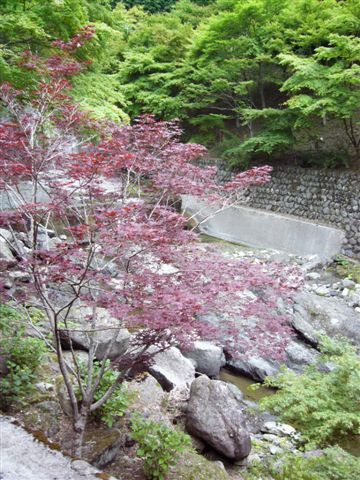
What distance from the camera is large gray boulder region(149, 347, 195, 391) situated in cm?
468

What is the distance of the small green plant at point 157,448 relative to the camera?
2.90 meters

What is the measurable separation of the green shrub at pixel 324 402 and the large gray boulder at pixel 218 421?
0.56 meters

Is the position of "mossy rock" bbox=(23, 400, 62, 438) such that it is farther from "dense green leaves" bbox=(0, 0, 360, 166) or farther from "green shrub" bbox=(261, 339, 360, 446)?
"dense green leaves" bbox=(0, 0, 360, 166)

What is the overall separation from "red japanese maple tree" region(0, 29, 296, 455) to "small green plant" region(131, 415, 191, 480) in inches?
16.3

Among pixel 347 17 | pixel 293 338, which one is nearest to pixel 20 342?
pixel 293 338

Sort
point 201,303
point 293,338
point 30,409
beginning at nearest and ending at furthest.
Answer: point 201,303 → point 30,409 → point 293,338

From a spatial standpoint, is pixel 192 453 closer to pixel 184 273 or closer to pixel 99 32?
pixel 184 273

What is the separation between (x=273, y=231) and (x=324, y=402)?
26.0 ft

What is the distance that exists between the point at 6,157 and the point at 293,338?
602 centimetres

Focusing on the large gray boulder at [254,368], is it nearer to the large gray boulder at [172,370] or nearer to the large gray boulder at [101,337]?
the large gray boulder at [172,370]

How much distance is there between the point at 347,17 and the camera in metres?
9.80

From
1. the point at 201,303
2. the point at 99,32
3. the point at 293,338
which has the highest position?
the point at 99,32

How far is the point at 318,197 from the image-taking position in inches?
448

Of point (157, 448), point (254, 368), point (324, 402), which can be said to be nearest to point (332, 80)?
point (254, 368)
